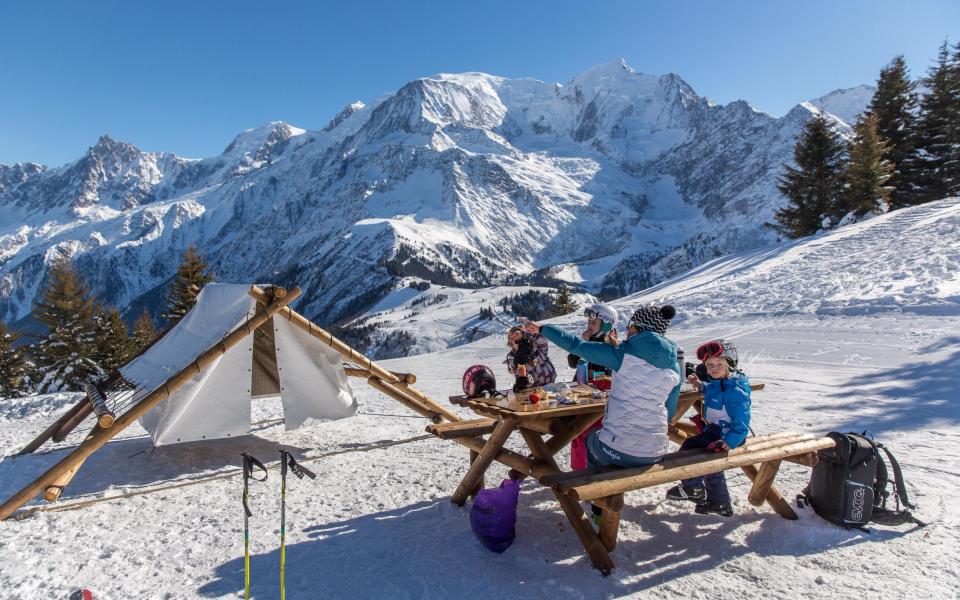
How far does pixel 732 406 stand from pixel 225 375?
624 centimetres

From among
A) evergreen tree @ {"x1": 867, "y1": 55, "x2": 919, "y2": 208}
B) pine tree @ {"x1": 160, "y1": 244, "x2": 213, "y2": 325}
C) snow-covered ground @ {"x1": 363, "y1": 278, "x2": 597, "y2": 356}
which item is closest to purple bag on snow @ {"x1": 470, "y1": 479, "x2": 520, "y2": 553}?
pine tree @ {"x1": 160, "y1": 244, "x2": 213, "y2": 325}

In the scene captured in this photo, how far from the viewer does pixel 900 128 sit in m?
29.3

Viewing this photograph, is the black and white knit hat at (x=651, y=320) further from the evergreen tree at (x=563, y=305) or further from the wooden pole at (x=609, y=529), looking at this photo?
the evergreen tree at (x=563, y=305)

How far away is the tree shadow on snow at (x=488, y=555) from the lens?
419 cm

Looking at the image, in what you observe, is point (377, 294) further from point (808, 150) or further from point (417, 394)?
point (417, 394)

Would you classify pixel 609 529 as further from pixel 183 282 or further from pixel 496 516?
pixel 183 282

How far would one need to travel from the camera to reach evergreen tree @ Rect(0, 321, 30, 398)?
2630cm

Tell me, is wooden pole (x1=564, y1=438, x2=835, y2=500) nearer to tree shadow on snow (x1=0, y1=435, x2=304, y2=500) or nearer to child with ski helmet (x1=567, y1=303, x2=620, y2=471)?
child with ski helmet (x1=567, y1=303, x2=620, y2=471)

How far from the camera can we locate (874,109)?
30859 millimetres

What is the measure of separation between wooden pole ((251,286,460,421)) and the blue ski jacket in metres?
4.40

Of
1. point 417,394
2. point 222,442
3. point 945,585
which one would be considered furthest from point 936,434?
point 222,442

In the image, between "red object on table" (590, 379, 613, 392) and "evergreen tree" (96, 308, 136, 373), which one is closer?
"red object on table" (590, 379, 613, 392)

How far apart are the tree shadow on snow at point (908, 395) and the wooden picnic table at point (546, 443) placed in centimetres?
337

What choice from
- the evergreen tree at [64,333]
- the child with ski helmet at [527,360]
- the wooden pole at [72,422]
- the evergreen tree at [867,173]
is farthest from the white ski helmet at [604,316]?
the evergreen tree at [867,173]
